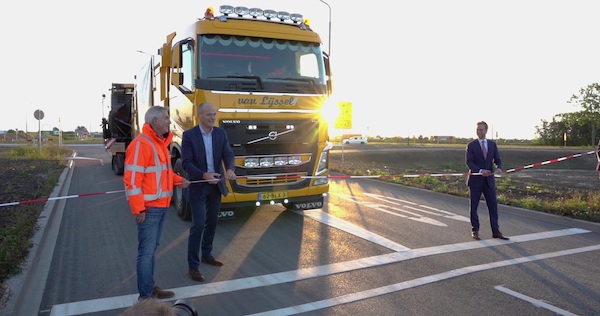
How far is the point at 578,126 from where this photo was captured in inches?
2336

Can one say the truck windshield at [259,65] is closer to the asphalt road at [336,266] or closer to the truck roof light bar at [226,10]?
the truck roof light bar at [226,10]

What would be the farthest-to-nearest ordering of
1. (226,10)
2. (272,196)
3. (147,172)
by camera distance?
(226,10), (272,196), (147,172)

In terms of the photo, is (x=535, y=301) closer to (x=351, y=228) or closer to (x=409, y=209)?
(x=351, y=228)

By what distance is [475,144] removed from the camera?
7863 mm

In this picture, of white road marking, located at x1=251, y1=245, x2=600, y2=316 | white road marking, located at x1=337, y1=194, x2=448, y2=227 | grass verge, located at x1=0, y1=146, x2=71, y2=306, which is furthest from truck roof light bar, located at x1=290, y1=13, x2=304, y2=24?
grass verge, located at x1=0, y1=146, x2=71, y2=306

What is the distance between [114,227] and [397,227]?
4918 mm

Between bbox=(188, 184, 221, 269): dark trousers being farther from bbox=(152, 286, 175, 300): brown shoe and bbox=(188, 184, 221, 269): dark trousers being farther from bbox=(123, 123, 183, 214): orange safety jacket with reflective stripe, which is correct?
bbox=(123, 123, 183, 214): orange safety jacket with reflective stripe

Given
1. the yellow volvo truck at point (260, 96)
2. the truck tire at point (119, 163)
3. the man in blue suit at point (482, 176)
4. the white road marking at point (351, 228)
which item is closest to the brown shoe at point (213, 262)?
the yellow volvo truck at point (260, 96)

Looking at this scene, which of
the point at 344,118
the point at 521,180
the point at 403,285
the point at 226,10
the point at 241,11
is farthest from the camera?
the point at 344,118

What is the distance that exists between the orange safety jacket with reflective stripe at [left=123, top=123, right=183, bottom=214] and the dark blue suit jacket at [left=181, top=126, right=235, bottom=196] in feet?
2.83

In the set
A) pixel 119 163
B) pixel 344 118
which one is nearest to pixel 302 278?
pixel 344 118

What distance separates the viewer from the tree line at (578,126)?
183 feet

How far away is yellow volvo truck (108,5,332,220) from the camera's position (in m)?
7.81

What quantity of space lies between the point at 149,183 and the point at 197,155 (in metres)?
1.19
